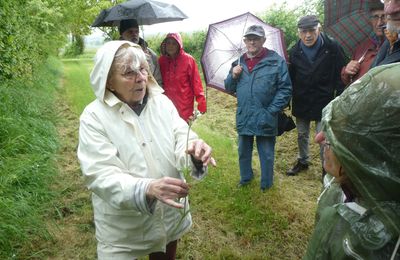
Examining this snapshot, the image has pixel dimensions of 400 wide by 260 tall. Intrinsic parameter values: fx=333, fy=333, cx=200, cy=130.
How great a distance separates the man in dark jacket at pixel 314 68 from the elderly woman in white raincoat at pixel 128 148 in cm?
274

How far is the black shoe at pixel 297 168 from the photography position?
4928mm

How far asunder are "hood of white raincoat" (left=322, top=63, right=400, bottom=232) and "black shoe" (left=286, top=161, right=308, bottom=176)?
3.98m

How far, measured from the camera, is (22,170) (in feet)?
12.7

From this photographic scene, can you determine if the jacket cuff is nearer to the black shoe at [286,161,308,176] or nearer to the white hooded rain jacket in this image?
the white hooded rain jacket

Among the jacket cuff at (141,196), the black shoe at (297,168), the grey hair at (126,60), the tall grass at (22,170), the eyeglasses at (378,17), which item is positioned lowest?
the black shoe at (297,168)

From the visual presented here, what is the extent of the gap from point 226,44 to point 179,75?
0.83m

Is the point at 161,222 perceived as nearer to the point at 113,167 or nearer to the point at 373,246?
the point at 113,167

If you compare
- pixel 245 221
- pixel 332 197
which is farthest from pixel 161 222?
pixel 245 221

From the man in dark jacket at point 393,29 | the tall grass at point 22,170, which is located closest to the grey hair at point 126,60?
the man in dark jacket at point 393,29

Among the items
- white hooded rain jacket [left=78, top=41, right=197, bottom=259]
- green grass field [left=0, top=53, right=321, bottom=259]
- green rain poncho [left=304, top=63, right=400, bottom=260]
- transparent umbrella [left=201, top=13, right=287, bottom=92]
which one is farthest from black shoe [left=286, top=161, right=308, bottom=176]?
green rain poncho [left=304, top=63, right=400, bottom=260]

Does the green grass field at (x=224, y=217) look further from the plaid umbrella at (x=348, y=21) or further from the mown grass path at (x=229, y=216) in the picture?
the plaid umbrella at (x=348, y=21)

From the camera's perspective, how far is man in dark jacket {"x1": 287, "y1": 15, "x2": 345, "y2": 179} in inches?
164

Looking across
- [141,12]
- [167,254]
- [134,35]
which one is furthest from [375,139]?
[141,12]

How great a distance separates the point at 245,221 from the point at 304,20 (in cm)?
253
